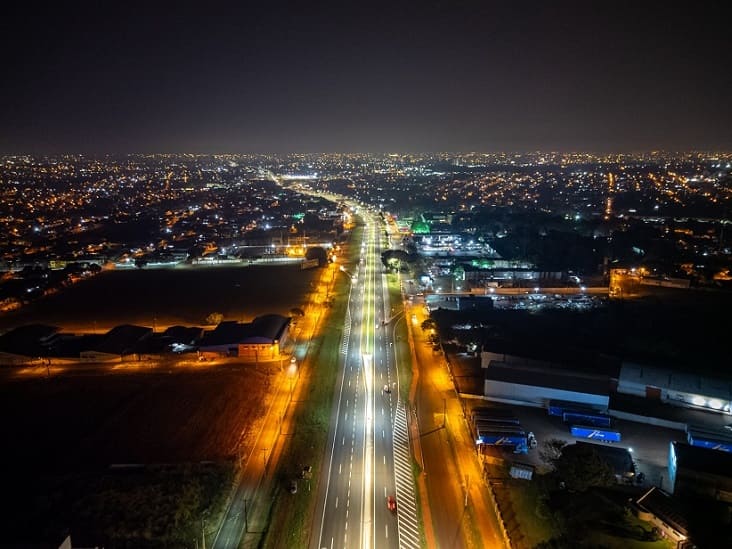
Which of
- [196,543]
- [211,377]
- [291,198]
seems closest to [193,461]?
[196,543]

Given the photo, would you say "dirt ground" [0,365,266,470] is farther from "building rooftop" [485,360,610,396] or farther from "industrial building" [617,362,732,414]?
"industrial building" [617,362,732,414]

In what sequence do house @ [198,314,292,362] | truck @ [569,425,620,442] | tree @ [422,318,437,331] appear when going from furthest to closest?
tree @ [422,318,437,331], house @ [198,314,292,362], truck @ [569,425,620,442]

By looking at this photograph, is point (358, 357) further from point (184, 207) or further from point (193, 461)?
point (184, 207)

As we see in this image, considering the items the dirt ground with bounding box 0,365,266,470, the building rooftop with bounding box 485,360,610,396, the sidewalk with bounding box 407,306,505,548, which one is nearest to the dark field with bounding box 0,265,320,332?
the dirt ground with bounding box 0,365,266,470

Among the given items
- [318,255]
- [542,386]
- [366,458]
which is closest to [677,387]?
[542,386]

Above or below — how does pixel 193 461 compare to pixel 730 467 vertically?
below
